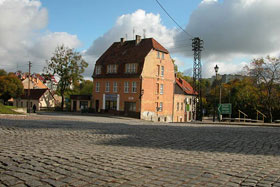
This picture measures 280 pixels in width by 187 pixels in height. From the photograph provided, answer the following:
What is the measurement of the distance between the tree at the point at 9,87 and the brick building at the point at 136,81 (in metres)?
27.1

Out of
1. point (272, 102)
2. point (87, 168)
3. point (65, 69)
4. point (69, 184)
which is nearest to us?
point (69, 184)

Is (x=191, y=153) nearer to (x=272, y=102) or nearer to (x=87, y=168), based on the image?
(x=87, y=168)

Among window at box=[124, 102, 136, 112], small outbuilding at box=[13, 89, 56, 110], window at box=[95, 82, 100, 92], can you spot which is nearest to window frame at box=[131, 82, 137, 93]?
window at box=[124, 102, 136, 112]

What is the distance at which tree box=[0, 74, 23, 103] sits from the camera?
219ft

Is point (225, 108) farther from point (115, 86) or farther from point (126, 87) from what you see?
point (115, 86)

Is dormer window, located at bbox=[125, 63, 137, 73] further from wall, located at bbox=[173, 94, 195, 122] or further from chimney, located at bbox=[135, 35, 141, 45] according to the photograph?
wall, located at bbox=[173, 94, 195, 122]

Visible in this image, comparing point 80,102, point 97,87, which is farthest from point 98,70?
point 80,102

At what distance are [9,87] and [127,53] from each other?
3443 centimetres

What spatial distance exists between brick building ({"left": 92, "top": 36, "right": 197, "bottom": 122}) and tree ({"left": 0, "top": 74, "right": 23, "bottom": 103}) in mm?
27096

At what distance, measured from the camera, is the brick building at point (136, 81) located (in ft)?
147

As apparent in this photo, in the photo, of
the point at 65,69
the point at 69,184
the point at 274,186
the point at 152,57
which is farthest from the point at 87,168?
the point at 65,69

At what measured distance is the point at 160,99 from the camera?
4825cm

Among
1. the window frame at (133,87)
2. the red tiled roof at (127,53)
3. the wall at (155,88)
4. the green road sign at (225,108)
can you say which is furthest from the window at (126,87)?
the green road sign at (225,108)

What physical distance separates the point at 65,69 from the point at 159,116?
975 inches
